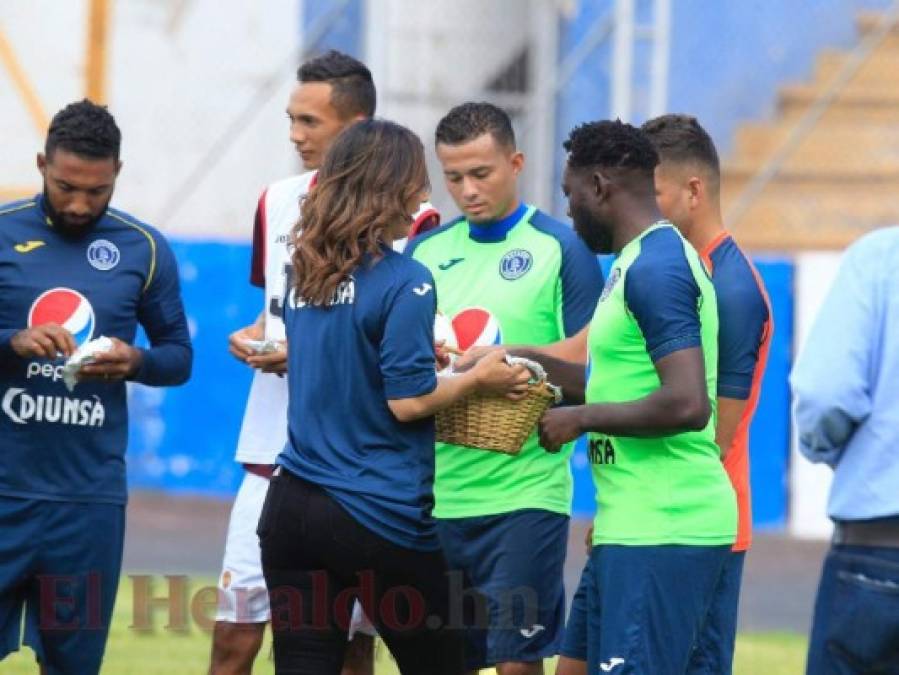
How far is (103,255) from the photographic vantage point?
6.64 m

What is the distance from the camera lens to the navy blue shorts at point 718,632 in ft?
20.1

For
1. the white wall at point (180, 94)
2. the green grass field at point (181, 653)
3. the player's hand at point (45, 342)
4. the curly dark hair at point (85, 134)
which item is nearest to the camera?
the player's hand at point (45, 342)

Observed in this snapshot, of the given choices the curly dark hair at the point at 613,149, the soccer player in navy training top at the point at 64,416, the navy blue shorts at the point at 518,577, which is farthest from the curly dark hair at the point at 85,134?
the navy blue shorts at the point at 518,577

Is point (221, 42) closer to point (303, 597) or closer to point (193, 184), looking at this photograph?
point (193, 184)

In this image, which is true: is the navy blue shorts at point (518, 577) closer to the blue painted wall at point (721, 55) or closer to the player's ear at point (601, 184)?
the player's ear at point (601, 184)

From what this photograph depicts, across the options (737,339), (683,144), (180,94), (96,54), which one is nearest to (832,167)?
(180,94)

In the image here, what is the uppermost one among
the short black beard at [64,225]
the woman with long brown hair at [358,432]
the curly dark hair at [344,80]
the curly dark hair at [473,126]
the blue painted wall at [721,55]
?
the blue painted wall at [721,55]

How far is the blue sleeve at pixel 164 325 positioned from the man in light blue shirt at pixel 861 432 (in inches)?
104

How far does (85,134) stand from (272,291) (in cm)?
104

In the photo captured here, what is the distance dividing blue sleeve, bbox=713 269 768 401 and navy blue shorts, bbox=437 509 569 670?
997 mm

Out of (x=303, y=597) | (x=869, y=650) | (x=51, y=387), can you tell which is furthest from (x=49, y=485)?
(x=869, y=650)

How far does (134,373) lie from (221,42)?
475 inches

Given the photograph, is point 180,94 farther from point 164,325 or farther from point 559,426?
point 559,426

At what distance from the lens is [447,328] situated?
662cm
